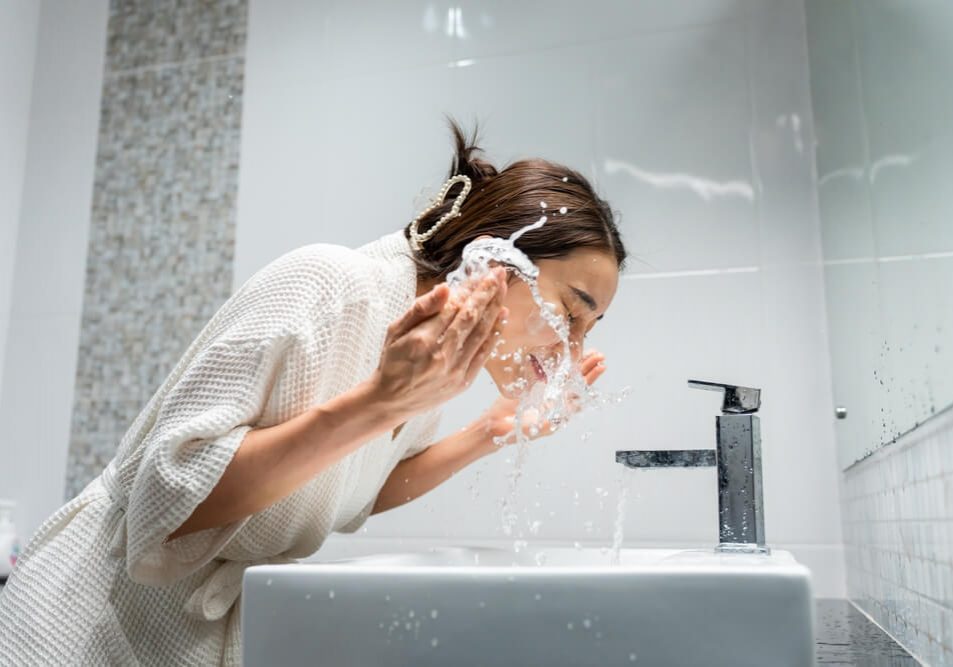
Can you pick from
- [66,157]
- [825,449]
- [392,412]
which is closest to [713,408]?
[825,449]

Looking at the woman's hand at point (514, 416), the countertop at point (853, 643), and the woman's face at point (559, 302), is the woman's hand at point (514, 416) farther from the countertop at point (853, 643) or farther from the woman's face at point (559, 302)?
the countertop at point (853, 643)

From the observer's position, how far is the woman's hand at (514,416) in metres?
1.28

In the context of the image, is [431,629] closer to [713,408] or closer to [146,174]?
[713,408]

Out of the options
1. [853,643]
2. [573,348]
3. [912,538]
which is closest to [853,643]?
[853,643]

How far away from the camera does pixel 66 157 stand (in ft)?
6.81

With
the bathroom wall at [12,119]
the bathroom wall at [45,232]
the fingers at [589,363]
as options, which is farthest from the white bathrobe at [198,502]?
the bathroom wall at [12,119]

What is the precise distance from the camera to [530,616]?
619 mm

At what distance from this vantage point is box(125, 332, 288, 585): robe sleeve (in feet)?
2.83

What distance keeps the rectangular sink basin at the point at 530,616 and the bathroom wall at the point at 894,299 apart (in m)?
0.26

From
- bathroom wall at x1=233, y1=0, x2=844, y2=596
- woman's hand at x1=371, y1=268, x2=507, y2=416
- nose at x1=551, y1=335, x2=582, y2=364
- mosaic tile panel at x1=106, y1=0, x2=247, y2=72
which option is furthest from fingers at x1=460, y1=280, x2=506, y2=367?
mosaic tile panel at x1=106, y1=0, x2=247, y2=72

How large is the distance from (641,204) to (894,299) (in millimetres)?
755

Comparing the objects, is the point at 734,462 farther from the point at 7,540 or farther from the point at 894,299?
the point at 7,540

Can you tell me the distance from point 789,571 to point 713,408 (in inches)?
39.4

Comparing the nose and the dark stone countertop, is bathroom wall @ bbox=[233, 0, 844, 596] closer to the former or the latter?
the dark stone countertop
